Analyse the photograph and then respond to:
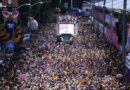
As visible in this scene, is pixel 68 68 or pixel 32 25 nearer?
pixel 68 68

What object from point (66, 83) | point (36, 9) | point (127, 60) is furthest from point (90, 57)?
point (36, 9)

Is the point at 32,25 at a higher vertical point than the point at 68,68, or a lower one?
lower

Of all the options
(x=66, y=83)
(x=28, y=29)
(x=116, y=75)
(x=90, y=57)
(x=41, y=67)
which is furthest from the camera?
(x=28, y=29)

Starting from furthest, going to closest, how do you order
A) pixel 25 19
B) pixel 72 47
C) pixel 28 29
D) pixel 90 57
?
pixel 25 19 < pixel 28 29 < pixel 72 47 < pixel 90 57

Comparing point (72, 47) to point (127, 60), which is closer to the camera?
point (127, 60)

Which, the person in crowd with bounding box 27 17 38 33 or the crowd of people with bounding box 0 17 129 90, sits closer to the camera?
the crowd of people with bounding box 0 17 129 90

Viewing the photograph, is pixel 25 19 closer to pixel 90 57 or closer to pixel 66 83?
pixel 90 57

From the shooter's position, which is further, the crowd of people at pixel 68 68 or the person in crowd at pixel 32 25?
the person in crowd at pixel 32 25

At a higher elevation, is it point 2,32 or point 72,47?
point 2,32
